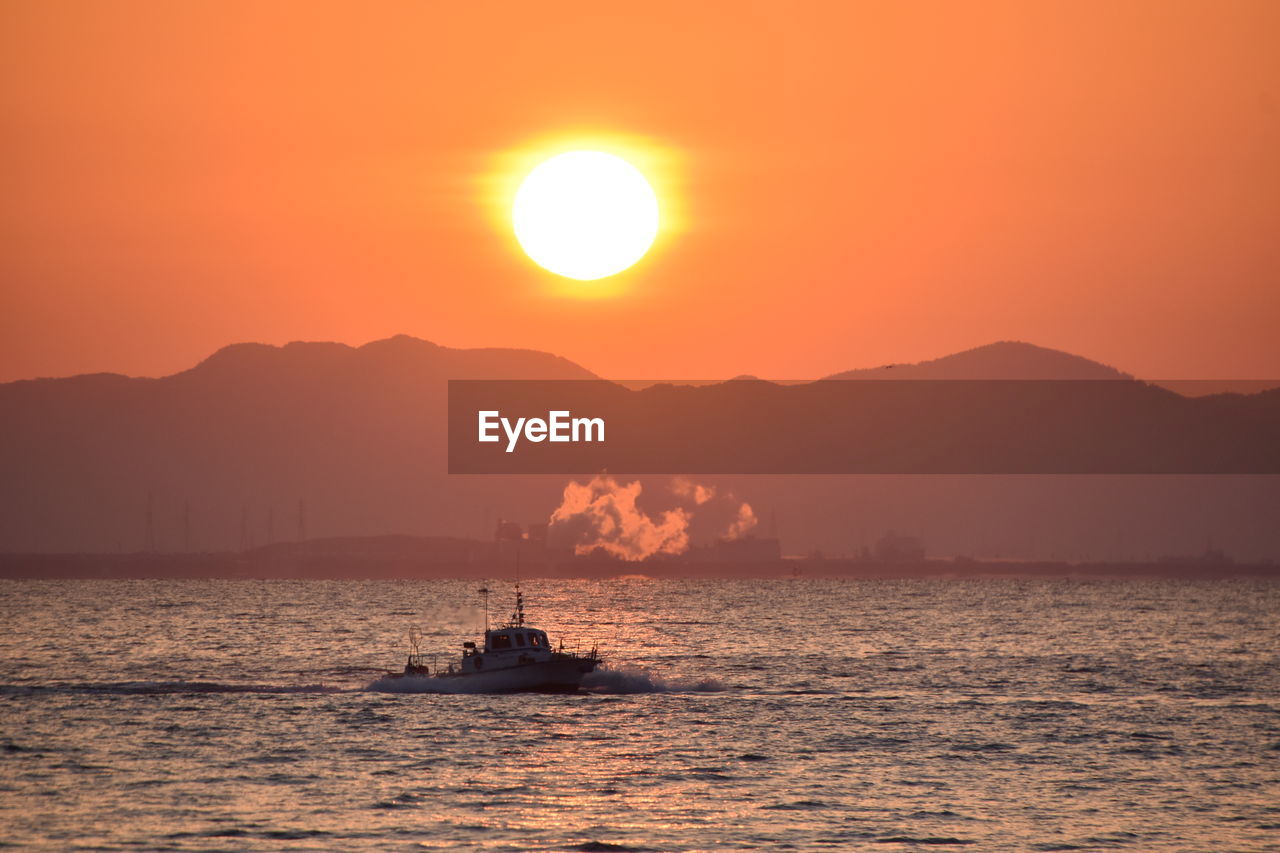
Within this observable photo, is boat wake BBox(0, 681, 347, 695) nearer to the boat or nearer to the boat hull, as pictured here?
the boat hull

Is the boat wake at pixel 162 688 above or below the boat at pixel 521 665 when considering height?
below

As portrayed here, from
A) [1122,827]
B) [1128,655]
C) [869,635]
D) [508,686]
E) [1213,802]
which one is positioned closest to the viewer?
[1122,827]

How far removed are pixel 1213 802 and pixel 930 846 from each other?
57.3 ft

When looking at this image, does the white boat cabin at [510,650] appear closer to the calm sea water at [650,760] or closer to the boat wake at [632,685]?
the calm sea water at [650,760]

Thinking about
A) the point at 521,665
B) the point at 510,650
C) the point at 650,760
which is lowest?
the point at 650,760

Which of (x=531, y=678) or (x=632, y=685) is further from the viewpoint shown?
(x=632, y=685)

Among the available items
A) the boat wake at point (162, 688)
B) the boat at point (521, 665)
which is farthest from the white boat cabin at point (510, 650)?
the boat wake at point (162, 688)

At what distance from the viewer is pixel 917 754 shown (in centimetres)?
7756

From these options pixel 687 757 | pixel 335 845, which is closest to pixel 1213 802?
pixel 687 757

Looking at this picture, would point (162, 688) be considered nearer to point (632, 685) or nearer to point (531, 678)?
point (531, 678)

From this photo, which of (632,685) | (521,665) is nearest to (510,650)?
(521,665)

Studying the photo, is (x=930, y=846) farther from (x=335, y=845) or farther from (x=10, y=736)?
(x=10, y=736)

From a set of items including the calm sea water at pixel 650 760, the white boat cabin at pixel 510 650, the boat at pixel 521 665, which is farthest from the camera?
the white boat cabin at pixel 510 650

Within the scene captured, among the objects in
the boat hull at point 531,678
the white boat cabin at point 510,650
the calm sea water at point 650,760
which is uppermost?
the white boat cabin at point 510,650
